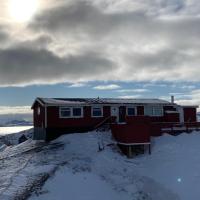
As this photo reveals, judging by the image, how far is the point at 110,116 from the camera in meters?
48.0

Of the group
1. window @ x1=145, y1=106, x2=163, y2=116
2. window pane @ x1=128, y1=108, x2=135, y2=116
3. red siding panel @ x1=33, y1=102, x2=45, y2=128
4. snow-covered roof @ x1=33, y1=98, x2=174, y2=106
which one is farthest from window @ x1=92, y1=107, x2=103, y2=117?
window @ x1=145, y1=106, x2=163, y2=116

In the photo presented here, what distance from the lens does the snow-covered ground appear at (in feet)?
91.2

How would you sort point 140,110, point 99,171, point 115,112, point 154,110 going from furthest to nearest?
point 154,110 < point 140,110 < point 115,112 < point 99,171

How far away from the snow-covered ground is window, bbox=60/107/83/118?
3517mm

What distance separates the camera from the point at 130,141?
39.7m

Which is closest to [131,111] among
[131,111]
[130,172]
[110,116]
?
[131,111]

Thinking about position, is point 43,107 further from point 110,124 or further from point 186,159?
point 186,159

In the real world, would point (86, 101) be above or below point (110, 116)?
above

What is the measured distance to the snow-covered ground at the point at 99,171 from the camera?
91.2 ft

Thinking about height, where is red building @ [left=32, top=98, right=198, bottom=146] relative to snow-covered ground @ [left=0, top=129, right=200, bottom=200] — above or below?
above

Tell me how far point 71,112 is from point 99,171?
14690mm

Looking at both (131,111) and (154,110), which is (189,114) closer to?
(154,110)

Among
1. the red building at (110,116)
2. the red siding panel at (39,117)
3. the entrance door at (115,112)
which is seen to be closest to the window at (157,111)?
the red building at (110,116)

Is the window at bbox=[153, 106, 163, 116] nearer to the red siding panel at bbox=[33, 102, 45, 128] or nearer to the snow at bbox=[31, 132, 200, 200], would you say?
the snow at bbox=[31, 132, 200, 200]
